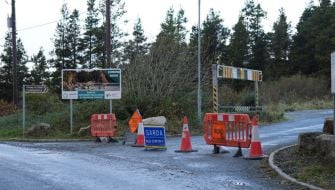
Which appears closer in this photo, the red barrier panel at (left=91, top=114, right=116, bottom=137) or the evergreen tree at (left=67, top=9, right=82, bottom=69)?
the red barrier panel at (left=91, top=114, right=116, bottom=137)

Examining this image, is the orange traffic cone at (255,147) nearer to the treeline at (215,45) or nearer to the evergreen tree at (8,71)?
the treeline at (215,45)

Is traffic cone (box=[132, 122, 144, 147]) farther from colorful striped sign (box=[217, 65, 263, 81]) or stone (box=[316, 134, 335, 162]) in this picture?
colorful striped sign (box=[217, 65, 263, 81])

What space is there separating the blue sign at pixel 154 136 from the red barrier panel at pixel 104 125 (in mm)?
4400

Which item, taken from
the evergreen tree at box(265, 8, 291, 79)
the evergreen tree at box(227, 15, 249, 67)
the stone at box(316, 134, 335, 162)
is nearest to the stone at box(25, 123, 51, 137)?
the stone at box(316, 134, 335, 162)

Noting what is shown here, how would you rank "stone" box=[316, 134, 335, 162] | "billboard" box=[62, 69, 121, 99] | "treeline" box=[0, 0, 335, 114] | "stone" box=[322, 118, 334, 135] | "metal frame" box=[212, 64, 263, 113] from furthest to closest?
"treeline" box=[0, 0, 335, 114] → "metal frame" box=[212, 64, 263, 113] → "billboard" box=[62, 69, 121, 99] → "stone" box=[322, 118, 334, 135] → "stone" box=[316, 134, 335, 162]

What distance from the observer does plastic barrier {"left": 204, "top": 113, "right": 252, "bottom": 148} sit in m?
14.3

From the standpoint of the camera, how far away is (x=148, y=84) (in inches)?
1143

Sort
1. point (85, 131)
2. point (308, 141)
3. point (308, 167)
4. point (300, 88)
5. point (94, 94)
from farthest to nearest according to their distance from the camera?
point (300, 88), point (94, 94), point (85, 131), point (308, 141), point (308, 167)

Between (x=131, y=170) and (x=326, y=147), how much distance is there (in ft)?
14.0

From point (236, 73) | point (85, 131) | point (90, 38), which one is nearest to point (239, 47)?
point (90, 38)

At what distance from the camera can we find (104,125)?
70.3ft

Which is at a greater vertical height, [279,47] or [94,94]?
[279,47]

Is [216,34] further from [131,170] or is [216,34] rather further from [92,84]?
[131,170]

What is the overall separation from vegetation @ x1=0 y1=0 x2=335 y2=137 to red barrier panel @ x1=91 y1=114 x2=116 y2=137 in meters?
4.64
